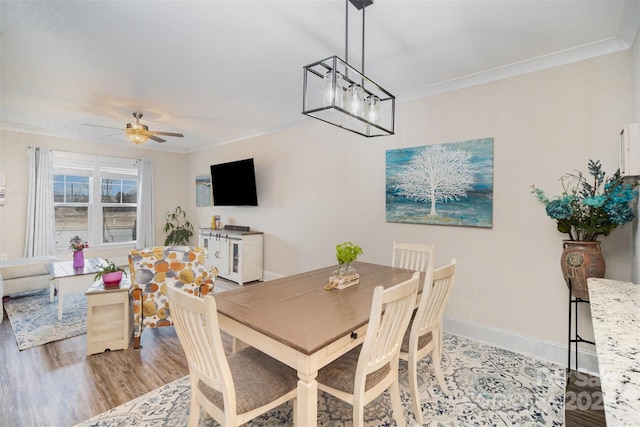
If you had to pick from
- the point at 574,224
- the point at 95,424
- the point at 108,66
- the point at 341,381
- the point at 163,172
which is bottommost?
the point at 95,424

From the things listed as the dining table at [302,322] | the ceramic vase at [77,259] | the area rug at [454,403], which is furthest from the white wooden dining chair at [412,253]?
the ceramic vase at [77,259]

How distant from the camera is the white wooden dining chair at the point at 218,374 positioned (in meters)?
1.20

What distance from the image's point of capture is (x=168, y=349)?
2697 mm

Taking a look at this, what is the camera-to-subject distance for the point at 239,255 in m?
4.68

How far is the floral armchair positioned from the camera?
2.63 m

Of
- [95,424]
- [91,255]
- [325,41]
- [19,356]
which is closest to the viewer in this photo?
[95,424]

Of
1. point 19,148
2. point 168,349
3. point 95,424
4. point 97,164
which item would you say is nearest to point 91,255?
point 97,164

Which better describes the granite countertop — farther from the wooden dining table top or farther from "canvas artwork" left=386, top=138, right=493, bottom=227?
"canvas artwork" left=386, top=138, right=493, bottom=227

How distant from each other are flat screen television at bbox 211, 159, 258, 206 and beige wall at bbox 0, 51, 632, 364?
0.78m

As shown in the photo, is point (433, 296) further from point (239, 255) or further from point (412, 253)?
point (239, 255)

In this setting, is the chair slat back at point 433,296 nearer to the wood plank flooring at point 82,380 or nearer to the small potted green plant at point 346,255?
the small potted green plant at point 346,255

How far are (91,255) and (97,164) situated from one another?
1.74 m

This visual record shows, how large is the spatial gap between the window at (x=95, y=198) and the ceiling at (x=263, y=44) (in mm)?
2086

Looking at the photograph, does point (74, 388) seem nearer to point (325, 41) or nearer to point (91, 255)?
point (325, 41)
